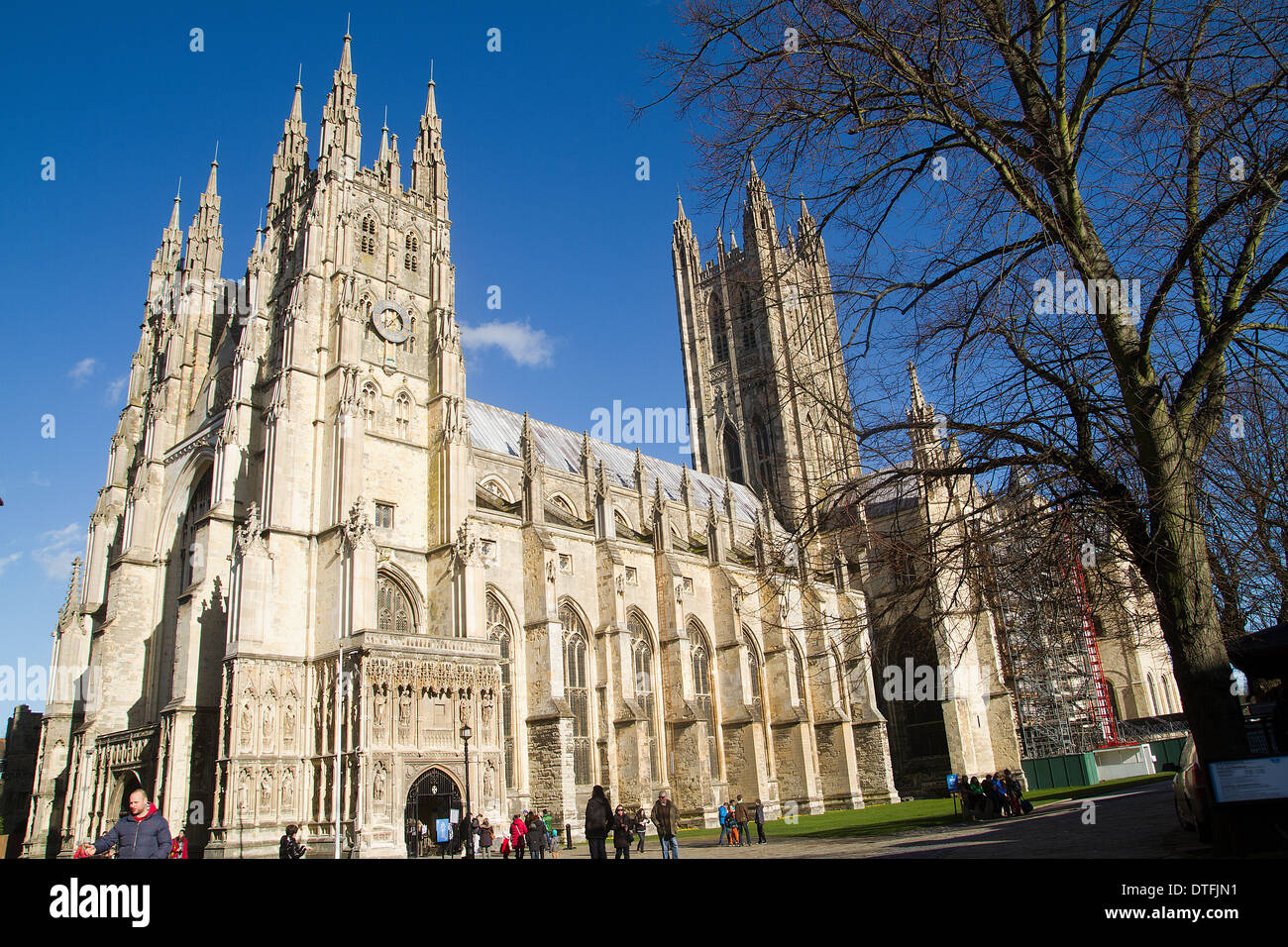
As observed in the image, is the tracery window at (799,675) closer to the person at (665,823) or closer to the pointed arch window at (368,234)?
the person at (665,823)

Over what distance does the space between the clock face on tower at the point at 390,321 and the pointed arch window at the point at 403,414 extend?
2.23 meters

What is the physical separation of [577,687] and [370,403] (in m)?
12.4

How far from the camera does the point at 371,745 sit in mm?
22719

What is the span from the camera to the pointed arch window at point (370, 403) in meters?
28.5

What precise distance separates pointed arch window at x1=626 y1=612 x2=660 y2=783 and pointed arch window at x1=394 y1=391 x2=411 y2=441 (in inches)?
431

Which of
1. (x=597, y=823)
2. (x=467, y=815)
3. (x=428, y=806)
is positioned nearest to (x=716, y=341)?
(x=428, y=806)

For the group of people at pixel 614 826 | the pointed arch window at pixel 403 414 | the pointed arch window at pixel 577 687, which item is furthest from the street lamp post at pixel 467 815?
the pointed arch window at pixel 403 414

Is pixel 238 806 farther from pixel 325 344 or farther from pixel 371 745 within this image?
pixel 325 344

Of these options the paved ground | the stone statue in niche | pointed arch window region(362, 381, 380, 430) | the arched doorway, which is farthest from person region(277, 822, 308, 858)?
pointed arch window region(362, 381, 380, 430)

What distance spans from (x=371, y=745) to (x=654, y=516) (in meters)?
17.0

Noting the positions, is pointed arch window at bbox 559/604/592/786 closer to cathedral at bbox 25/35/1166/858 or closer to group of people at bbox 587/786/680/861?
cathedral at bbox 25/35/1166/858

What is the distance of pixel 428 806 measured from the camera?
2417 cm

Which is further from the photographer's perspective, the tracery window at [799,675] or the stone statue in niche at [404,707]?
the tracery window at [799,675]

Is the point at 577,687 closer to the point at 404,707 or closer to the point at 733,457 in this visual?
the point at 404,707
